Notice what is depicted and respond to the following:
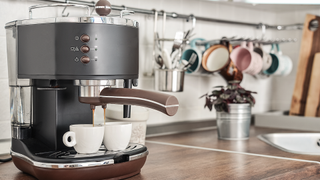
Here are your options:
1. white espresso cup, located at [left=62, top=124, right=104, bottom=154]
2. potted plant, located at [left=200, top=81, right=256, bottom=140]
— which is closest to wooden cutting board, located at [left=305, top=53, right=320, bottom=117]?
potted plant, located at [left=200, top=81, right=256, bottom=140]

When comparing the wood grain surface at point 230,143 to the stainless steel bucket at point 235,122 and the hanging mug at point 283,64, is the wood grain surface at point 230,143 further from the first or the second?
the hanging mug at point 283,64

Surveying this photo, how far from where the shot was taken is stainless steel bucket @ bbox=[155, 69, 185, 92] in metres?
1.37

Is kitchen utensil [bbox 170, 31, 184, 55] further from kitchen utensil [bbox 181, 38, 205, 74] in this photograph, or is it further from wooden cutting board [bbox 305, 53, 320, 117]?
wooden cutting board [bbox 305, 53, 320, 117]

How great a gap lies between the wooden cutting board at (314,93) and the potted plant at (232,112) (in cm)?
46

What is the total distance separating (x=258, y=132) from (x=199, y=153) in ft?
1.75

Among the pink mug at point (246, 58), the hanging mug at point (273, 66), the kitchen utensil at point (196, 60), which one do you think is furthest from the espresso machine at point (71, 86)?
the hanging mug at point (273, 66)

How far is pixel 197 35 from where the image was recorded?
1.68 m

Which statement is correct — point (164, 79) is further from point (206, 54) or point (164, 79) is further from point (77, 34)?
point (77, 34)

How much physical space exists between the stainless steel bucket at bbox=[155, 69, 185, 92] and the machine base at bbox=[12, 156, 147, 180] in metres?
0.54

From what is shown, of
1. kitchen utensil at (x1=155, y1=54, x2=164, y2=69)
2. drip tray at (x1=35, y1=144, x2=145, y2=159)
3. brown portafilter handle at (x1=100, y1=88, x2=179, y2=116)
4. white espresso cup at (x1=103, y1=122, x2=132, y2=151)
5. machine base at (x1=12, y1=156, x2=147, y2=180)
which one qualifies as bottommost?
machine base at (x1=12, y1=156, x2=147, y2=180)

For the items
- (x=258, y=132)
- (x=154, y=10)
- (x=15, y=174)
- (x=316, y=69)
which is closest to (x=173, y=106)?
(x=15, y=174)

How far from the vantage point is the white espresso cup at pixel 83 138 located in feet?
2.60

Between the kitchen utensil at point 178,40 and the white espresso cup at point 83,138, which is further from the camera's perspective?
the kitchen utensil at point 178,40

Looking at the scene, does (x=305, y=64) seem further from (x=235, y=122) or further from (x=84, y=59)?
(x=84, y=59)
